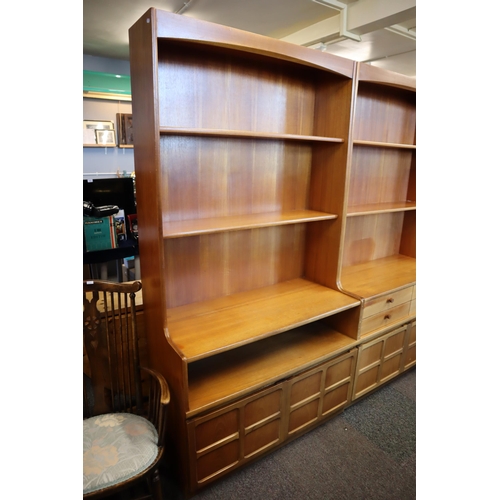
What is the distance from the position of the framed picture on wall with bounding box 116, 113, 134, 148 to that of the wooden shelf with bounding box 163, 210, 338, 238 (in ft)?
13.2

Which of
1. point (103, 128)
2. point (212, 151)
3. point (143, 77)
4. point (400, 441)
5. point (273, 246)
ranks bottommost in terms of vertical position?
point (400, 441)

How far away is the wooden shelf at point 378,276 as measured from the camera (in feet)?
7.30

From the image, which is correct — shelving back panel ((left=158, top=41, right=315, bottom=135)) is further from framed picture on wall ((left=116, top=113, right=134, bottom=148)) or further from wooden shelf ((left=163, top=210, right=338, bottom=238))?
framed picture on wall ((left=116, top=113, right=134, bottom=148))

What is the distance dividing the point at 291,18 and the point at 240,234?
3.06 m

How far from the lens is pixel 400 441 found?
2.02 m

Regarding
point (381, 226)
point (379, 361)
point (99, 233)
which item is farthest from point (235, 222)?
point (99, 233)

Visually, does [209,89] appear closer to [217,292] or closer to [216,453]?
[217,292]

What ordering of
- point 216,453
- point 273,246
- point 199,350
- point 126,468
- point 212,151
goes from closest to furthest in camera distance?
point 126,468 → point 199,350 → point 216,453 → point 212,151 → point 273,246

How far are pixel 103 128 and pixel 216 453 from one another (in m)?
4.84

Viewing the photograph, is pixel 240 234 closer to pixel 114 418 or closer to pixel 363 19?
pixel 114 418

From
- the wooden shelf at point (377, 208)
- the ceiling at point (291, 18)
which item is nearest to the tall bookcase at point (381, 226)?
the wooden shelf at point (377, 208)

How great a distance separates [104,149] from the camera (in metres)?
5.24

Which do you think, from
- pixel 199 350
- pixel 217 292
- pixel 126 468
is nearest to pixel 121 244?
pixel 217 292

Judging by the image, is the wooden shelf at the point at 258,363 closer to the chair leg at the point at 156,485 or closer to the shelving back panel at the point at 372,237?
the chair leg at the point at 156,485
